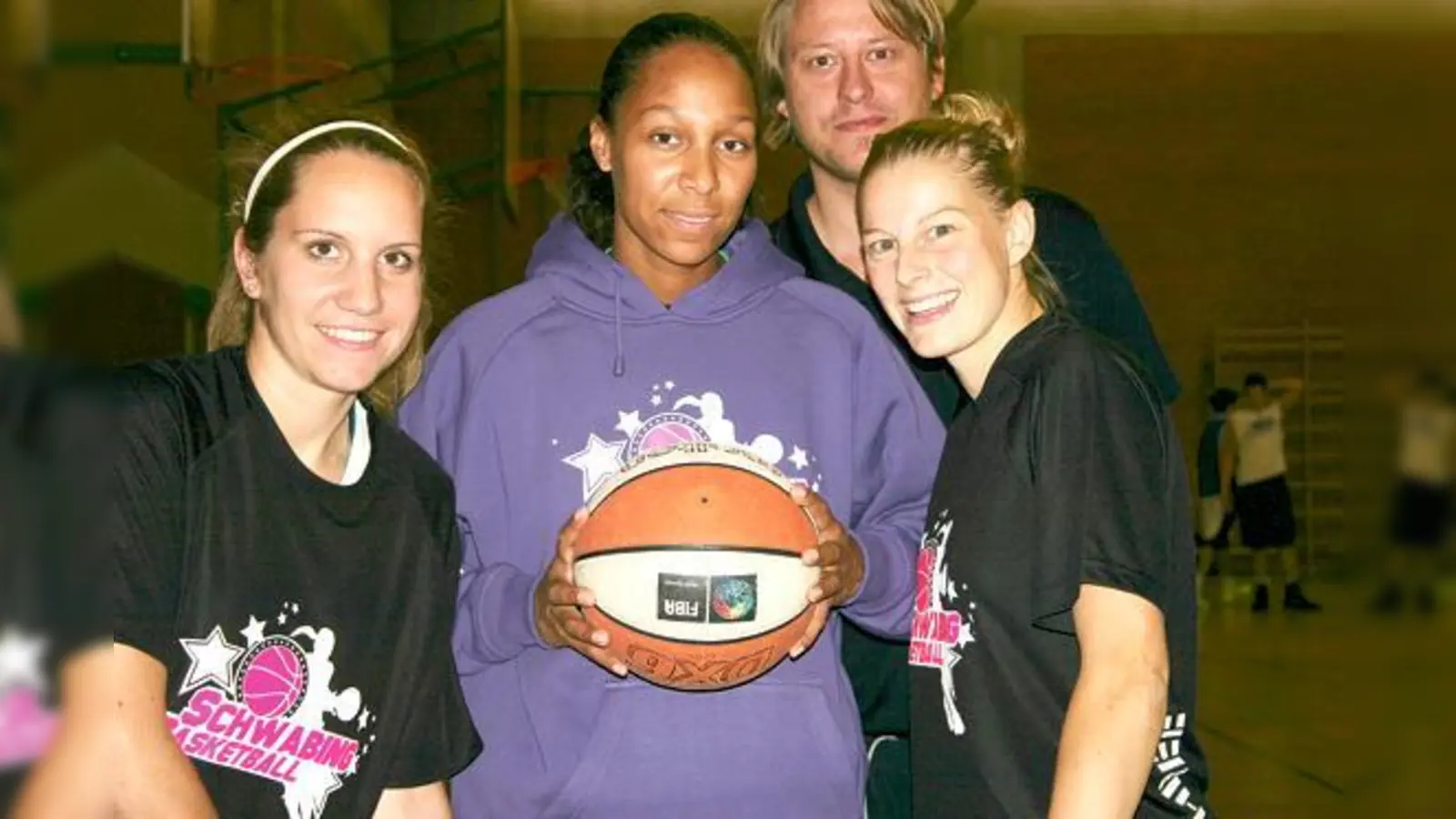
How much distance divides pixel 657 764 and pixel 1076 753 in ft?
2.31

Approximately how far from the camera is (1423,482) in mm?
542

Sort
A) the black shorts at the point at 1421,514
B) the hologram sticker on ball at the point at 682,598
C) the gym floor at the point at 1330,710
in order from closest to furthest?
the black shorts at the point at 1421,514 → the gym floor at the point at 1330,710 → the hologram sticker on ball at the point at 682,598

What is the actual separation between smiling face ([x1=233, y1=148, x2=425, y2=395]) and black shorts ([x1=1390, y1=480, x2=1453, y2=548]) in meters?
1.57

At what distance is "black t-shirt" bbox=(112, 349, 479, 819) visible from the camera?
71.6 inches

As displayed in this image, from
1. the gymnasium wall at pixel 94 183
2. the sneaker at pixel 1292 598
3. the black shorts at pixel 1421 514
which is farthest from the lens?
the sneaker at pixel 1292 598

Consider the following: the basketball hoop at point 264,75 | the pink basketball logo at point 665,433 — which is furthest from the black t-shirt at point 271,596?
the basketball hoop at point 264,75

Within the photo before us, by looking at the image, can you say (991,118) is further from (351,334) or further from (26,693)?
(26,693)

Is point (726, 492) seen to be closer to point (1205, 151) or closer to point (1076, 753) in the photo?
point (1076, 753)

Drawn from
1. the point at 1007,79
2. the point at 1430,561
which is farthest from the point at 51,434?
the point at 1007,79

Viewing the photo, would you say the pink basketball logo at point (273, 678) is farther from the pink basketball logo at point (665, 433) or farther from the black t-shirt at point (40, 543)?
the black t-shirt at point (40, 543)

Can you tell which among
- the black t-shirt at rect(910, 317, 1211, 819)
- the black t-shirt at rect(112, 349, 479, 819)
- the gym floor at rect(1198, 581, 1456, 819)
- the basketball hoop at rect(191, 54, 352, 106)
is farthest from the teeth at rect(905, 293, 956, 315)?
the basketball hoop at rect(191, 54, 352, 106)

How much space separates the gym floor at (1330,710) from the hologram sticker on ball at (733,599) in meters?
0.76

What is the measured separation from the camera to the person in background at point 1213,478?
14273mm

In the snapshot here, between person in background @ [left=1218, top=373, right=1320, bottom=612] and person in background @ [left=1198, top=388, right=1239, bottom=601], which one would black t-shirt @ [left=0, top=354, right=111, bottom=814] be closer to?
person in background @ [left=1218, top=373, right=1320, bottom=612]
